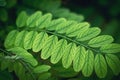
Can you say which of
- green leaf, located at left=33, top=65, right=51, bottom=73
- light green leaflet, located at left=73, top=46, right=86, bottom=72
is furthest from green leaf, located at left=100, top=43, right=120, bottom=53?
green leaf, located at left=33, top=65, right=51, bottom=73

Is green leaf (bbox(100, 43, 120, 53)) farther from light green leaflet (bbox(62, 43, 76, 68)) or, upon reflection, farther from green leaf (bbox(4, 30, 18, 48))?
green leaf (bbox(4, 30, 18, 48))

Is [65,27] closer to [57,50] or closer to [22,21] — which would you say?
[57,50]

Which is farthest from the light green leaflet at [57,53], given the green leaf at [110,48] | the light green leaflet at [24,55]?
the green leaf at [110,48]

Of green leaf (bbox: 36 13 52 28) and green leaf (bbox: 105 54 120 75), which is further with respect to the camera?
green leaf (bbox: 36 13 52 28)

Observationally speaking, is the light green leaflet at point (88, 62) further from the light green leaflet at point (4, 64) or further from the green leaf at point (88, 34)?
the light green leaflet at point (4, 64)

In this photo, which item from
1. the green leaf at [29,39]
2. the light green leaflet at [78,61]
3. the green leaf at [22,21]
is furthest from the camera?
the green leaf at [22,21]

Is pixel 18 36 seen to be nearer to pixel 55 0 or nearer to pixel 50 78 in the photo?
pixel 50 78

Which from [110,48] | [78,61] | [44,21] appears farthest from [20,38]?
[110,48]

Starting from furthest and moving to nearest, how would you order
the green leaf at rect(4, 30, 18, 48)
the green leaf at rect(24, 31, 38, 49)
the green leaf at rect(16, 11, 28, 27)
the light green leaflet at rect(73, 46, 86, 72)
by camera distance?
the green leaf at rect(16, 11, 28, 27) → the green leaf at rect(4, 30, 18, 48) → the green leaf at rect(24, 31, 38, 49) → the light green leaflet at rect(73, 46, 86, 72)
